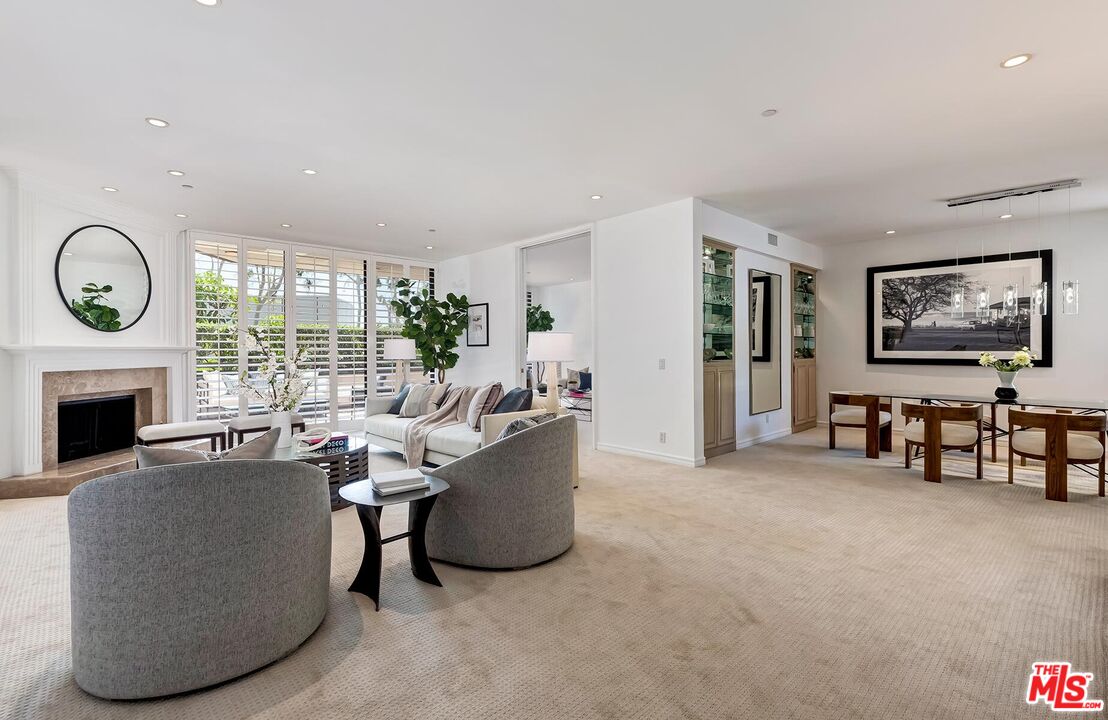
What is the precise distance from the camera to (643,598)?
2.52m

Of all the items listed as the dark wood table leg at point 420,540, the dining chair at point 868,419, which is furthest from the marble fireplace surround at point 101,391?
the dining chair at point 868,419

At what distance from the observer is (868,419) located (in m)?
5.65

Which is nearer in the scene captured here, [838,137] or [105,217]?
[838,137]

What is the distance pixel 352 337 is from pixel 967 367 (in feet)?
27.1

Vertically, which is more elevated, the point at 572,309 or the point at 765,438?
the point at 572,309

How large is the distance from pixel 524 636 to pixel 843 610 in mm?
1455

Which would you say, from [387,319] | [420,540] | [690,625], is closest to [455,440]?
[420,540]

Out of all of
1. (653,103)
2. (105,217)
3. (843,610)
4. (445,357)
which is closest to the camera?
(843,610)

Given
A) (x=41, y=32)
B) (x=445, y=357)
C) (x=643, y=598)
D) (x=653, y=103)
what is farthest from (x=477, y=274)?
(x=643, y=598)

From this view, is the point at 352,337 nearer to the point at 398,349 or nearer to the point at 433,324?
the point at 398,349

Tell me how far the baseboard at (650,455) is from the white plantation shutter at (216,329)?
4471 mm

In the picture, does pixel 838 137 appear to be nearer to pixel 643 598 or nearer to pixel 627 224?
pixel 627 224

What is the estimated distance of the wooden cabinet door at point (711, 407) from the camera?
18.5 ft

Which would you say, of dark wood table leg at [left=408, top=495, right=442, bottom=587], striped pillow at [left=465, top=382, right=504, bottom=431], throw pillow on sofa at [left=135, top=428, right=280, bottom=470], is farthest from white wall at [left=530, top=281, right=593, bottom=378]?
throw pillow on sofa at [left=135, top=428, right=280, bottom=470]
